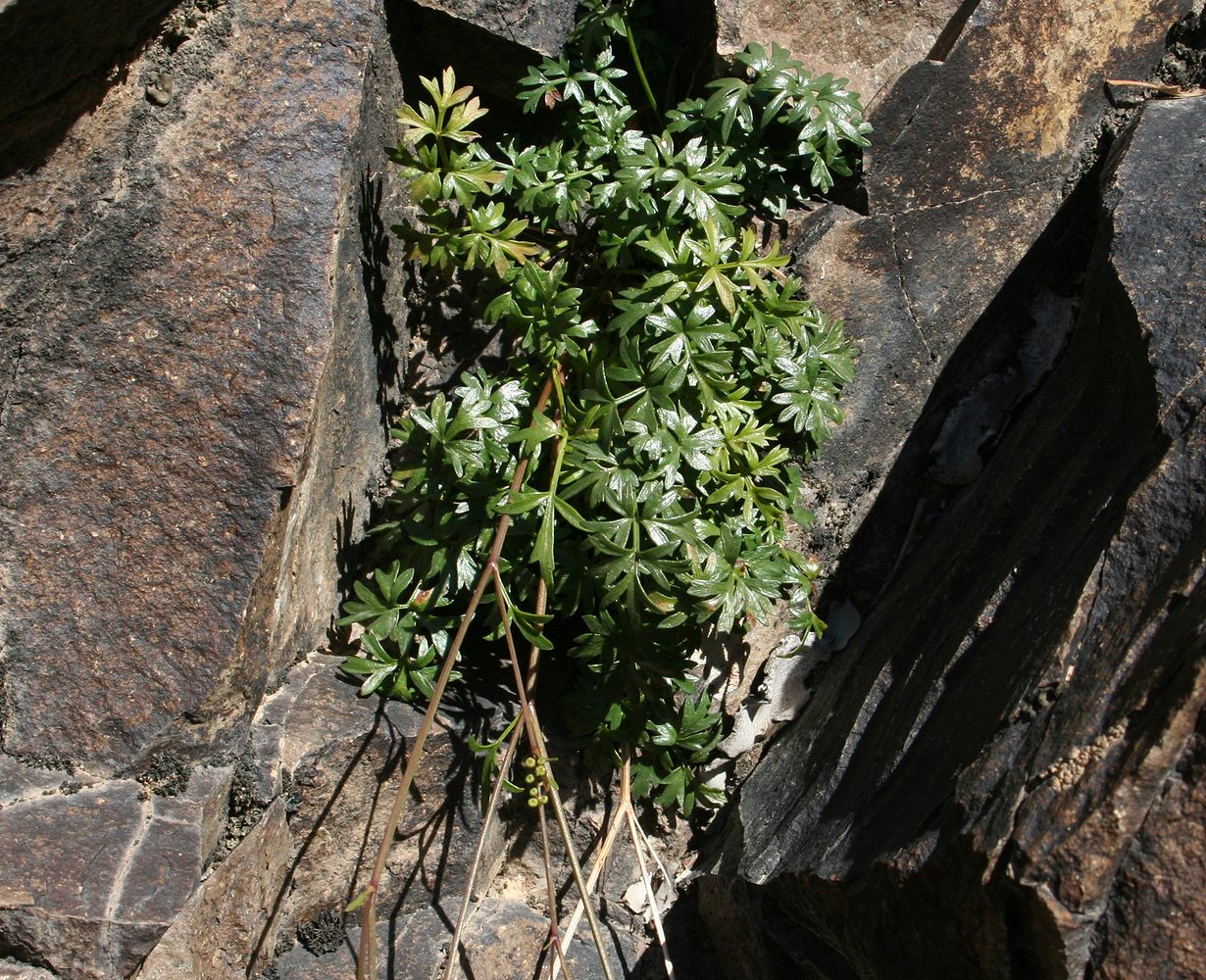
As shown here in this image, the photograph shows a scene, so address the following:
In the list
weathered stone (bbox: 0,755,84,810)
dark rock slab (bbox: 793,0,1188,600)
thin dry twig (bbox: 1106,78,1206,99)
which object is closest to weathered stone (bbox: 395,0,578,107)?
dark rock slab (bbox: 793,0,1188,600)

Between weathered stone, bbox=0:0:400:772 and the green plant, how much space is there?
0.26 m

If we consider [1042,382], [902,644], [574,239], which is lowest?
[902,644]

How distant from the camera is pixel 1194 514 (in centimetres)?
182

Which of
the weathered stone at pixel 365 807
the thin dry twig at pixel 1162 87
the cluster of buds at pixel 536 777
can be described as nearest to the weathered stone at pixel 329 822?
the weathered stone at pixel 365 807

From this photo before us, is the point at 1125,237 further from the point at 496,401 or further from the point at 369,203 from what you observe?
the point at 369,203

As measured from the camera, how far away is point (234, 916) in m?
2.37

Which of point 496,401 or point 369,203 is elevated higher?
point 369,203

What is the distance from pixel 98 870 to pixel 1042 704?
1833 millimetres

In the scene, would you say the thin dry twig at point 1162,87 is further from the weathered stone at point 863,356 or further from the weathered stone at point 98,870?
the weathered stone at point 98,870

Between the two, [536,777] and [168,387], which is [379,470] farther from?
[536,777]

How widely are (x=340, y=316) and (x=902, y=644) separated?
152cm

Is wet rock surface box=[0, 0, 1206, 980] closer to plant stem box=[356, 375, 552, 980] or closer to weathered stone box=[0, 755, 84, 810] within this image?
weathered stone box=[0, 755, 84, 810]

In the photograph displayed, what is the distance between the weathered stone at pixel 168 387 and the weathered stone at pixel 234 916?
0.25 metres

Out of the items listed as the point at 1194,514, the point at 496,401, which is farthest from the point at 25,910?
the point at 1194,514
